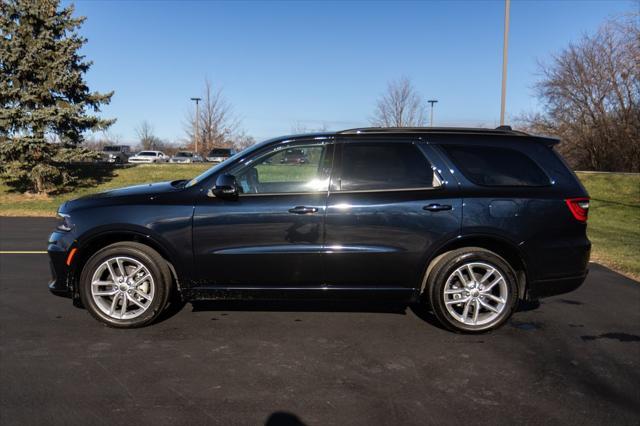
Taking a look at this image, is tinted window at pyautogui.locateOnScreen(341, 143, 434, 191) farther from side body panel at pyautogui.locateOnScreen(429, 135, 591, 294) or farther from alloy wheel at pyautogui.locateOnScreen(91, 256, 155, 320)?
alloy wheel at pyautogui.locateOnScreen(91, 256, 155, 320)

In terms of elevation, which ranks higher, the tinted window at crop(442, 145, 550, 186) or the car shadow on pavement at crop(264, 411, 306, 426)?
the tinted window at crop(442, 145, 550, 186)

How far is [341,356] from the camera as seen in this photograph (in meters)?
3.91

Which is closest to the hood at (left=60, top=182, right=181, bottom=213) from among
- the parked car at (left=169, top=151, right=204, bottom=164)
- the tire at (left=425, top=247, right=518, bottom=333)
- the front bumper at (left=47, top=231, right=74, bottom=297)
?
the front bumper at (left=47, top=231, right=74, bottom=297)

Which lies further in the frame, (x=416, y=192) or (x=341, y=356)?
(x=416, y=192)

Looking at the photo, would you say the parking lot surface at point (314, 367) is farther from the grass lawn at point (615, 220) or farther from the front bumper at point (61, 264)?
the grass lawn at point (615, 220)

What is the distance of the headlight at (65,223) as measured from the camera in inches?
176

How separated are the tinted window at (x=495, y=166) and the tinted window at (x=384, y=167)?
0.32 m

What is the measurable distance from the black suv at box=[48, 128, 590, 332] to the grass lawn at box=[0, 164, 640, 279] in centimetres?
51

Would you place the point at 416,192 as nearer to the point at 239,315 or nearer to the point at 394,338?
the point at 394,338

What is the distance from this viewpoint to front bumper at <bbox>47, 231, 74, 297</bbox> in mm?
4434

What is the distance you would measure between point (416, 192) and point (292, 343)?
1736 millimetres

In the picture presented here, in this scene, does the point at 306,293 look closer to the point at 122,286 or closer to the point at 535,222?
the point at 122,286

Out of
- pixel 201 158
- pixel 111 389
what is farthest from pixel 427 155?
pixel 201 158

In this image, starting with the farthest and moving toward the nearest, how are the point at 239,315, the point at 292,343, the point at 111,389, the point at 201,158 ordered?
the point at 201,158 < the point at 239,315 < the point at 292,343 < the point at 111,389
